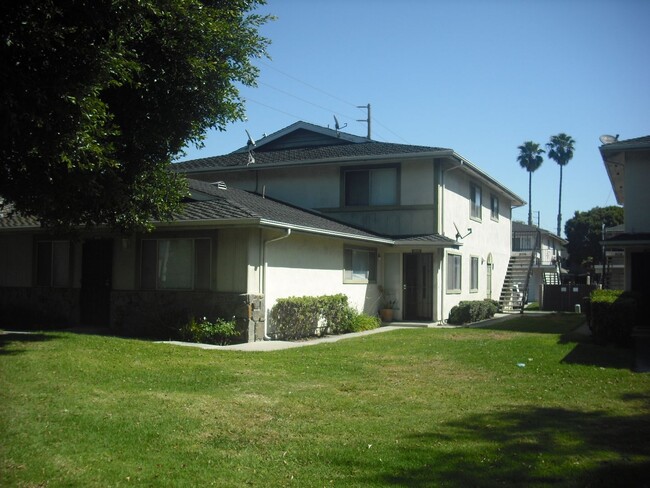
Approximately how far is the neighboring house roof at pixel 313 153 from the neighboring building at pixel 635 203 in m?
4.91

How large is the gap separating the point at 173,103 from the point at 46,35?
3.56 m

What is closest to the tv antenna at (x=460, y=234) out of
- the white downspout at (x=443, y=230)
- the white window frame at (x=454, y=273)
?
the white window frame at (x=454, y=273)

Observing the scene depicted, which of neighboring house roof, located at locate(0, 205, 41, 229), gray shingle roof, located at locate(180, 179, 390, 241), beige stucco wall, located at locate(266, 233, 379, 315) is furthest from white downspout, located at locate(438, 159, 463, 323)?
neighboring house roof, located at locate(0, 205, 41, 229)

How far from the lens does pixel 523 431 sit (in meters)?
7.25

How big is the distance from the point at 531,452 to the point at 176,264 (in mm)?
11803

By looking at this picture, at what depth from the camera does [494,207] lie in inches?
1181

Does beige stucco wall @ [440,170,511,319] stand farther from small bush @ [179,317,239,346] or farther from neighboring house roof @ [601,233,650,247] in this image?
small bush @ [179,317,239,346]

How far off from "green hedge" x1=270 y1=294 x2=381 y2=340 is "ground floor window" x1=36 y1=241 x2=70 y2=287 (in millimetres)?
6653

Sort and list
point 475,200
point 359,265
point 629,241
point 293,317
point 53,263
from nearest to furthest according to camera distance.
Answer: point 293,317 < point 629,241 < point 53,263 < point 359,265 < point 475,200

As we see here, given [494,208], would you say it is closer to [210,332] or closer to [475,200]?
[475,200]

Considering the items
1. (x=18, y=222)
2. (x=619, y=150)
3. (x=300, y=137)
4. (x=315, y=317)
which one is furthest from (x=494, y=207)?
(x=18, y=222)

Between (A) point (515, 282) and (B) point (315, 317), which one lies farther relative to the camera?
(A) point (515, 282)

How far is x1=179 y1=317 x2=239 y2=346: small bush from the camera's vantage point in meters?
15.0

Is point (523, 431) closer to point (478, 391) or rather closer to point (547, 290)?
point (478, 391)
